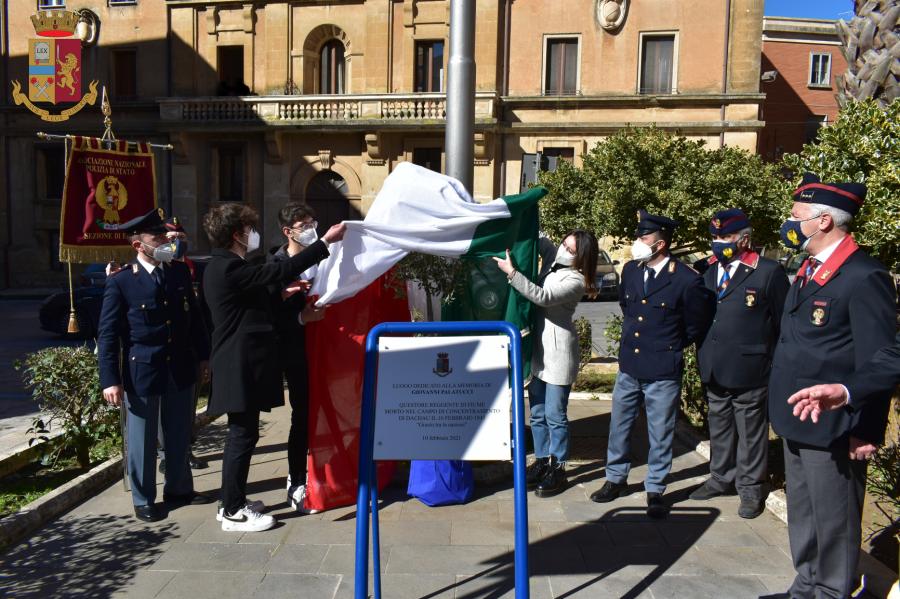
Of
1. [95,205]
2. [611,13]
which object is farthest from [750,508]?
[611,13]

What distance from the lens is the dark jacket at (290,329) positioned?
16.7 ft

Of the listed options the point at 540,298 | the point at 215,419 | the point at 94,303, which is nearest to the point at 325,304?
the point at 540,298

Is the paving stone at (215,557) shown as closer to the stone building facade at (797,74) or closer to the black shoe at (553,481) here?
the black shoe at (553,481)

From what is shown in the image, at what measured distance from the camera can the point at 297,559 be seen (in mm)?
4398

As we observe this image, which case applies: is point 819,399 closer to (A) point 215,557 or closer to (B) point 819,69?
(A) point 215,557

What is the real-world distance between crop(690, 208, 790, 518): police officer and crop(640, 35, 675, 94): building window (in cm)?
2110

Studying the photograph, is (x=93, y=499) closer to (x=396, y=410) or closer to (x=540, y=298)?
(x=396, y=410)

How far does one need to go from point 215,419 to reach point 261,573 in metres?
3.90

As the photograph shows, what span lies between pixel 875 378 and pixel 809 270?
77 centimetres

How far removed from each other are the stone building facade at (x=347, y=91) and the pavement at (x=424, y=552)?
65.9ft

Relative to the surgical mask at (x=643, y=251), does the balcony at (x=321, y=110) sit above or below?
above

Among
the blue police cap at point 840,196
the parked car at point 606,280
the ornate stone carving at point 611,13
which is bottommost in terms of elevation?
the parked car at point 606,280

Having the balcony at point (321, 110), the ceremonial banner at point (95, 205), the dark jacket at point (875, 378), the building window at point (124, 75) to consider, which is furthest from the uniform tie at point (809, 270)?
the building window at point (124, 75)

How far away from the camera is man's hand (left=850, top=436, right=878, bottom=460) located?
330cm
